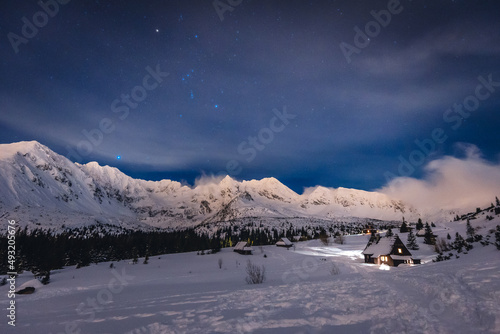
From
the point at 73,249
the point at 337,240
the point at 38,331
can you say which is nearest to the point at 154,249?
the point at 73,249

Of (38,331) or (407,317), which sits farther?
(38,331)

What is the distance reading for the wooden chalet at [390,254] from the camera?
46.3 m

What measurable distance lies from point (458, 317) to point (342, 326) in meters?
3.24

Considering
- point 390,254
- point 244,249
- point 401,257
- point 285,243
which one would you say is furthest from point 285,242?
point 401,257

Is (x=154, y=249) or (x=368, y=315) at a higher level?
(x=368, y=315)

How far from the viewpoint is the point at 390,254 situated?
47.5 metres

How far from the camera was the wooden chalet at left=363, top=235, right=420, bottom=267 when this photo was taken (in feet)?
152

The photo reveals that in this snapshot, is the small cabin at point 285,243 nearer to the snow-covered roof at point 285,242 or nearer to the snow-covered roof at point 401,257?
the snow-covered roof at point 285,242

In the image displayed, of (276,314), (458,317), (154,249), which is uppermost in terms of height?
(458,317)

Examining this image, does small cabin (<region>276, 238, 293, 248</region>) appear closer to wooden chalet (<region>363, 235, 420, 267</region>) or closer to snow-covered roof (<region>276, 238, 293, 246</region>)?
snow-covered roof (<region>276, 238, 293, 246</region>)

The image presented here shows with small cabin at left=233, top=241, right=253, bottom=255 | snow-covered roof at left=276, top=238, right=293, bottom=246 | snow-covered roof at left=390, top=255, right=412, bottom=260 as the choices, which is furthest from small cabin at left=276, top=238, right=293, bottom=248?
snow-covered roof at left=390, top=255, right=412, bottom=260

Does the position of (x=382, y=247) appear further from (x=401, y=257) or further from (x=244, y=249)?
(x=244, y=249)

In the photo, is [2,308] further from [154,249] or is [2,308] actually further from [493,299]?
[154,249]

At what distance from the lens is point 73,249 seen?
6475 cm
